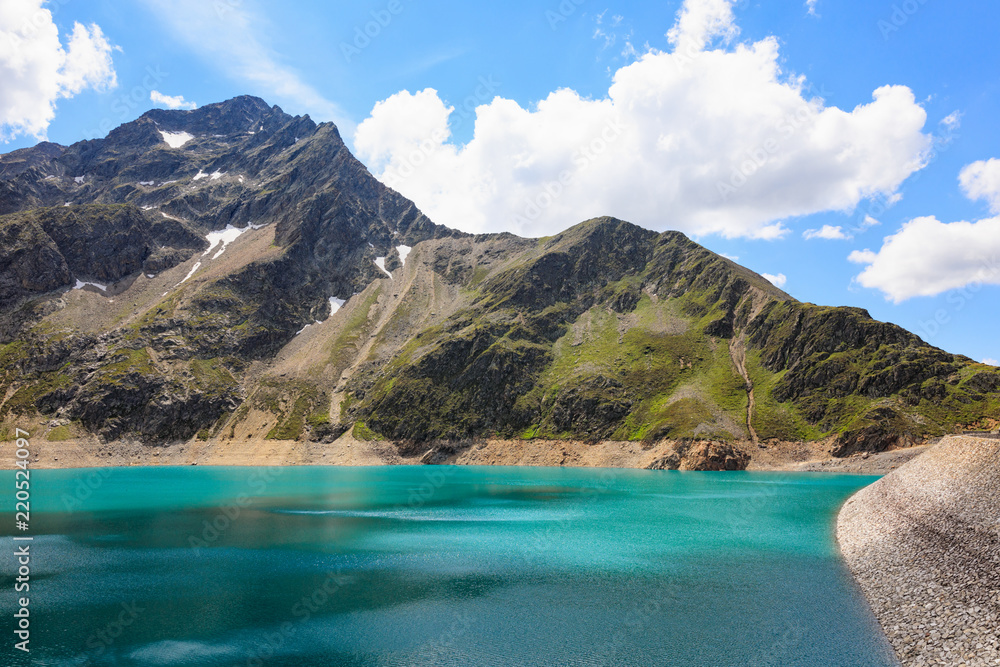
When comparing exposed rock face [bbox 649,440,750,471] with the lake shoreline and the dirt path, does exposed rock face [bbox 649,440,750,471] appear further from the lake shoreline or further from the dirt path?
the dirt path

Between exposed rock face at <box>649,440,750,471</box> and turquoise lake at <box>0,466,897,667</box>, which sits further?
exposed rock face at <box>649,440,750,471</box>

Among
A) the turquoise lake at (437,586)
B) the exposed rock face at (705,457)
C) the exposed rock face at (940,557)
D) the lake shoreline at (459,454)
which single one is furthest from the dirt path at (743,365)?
the exposed rock face at (940,557)

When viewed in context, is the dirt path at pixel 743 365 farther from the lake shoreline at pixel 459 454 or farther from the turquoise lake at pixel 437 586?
the turquoise lake at pixel 437 586

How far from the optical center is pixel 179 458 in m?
166

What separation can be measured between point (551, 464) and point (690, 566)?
112m

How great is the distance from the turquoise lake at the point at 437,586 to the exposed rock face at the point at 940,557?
1.69 meters

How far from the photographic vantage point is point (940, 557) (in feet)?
109

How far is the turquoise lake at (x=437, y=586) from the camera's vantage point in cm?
2533

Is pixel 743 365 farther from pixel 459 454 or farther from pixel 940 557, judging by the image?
pixel 940 557

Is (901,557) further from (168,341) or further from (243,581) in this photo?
(168,341)

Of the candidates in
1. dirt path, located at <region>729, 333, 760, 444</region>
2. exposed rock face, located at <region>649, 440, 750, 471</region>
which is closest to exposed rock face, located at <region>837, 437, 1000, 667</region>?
exposed rock face, located at <region>649, 440, 750, 471</region>

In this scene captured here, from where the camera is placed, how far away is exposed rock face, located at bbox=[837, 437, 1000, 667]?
2523cm

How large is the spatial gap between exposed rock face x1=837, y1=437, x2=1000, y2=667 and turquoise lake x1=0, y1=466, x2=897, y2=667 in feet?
5.55

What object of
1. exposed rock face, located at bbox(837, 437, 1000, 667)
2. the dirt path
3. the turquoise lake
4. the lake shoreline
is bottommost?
the lake shoreline
